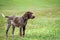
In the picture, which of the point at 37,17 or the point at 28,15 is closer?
the point at 28,15

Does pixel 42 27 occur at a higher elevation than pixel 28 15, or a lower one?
lower

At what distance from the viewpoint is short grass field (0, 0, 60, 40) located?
270cm

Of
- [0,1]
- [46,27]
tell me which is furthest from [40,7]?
[0,1]

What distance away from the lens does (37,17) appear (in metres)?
2.78

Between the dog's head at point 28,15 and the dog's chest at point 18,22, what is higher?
the dog's head at point 28,15

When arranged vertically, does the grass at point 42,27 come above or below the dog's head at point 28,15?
below

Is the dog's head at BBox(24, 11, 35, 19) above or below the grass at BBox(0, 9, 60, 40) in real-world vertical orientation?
above

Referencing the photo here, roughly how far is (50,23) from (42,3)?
241 millimetres

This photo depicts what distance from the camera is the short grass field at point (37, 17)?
2.70 metres

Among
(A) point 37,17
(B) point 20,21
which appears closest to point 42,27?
(A) point 37,17

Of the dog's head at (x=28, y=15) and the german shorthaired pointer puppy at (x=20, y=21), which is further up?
the dog's head at (x=28, y=15)

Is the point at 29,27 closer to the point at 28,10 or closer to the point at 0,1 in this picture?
the point at 28,10

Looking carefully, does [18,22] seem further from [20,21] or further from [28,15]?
[28,15]

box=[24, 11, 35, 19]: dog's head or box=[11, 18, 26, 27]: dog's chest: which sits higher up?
box=[24, 11, 35, 19]: dog's head
